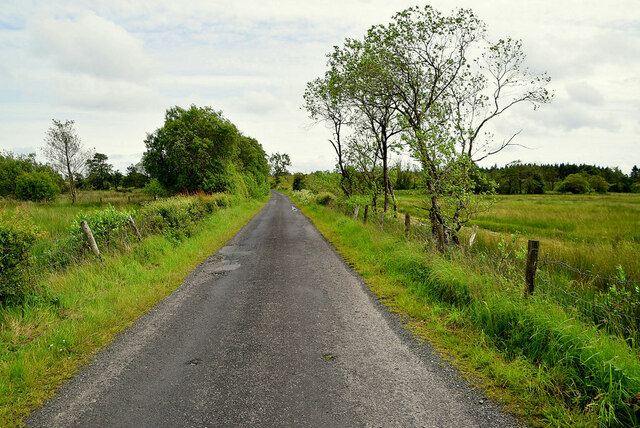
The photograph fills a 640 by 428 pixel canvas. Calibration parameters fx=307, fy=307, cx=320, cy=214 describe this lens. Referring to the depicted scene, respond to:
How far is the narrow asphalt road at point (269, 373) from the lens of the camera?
10.6ft

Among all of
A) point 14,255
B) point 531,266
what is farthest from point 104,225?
point 531,266

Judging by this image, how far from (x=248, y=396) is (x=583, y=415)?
350 centimetres

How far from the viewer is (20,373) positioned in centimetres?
389

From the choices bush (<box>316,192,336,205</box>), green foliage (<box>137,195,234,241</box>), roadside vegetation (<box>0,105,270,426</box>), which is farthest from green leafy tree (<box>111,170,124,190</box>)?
green foliage (<box>137,195,234,241</box>)

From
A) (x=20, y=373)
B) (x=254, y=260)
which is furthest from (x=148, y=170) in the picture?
(x=20, y=373)

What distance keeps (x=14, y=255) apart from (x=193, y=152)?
26.3 metres

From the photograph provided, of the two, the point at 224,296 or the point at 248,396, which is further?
the point at 224,296

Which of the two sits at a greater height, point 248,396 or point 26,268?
point 26,268

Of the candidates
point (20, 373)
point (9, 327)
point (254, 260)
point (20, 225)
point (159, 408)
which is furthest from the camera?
point (254, 260)

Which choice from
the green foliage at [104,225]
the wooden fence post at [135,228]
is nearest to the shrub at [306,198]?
the wooden fence post at [135,228]

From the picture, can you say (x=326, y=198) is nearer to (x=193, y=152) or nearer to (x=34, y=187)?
(x=193, y=152)

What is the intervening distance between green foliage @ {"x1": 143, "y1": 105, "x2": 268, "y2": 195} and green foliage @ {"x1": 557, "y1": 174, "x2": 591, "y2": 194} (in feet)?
279

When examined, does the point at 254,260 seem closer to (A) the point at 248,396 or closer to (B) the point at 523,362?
(A) the point at 248,396

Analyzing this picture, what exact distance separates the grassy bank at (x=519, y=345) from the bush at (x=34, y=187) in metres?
49.4
